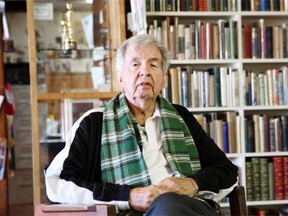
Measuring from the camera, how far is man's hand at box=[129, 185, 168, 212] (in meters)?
1.52

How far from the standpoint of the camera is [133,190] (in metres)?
1.56

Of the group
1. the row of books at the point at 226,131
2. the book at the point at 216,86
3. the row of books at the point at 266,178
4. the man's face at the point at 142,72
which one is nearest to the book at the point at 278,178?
the row of books at the point at 266,178

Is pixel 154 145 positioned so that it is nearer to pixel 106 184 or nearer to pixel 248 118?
pixel 106 184

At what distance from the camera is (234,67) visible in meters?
2.90

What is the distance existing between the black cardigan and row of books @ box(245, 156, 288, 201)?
3.73 ft

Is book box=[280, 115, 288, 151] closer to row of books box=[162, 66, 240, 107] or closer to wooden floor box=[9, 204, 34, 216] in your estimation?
row of books box=[162, 66, 240, 107]

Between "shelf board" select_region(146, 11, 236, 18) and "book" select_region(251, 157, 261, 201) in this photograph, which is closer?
"shelf board" select_region(146, 11, 236, 18)

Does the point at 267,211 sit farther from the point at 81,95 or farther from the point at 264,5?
the point at 81,95

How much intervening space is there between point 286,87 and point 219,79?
443mm

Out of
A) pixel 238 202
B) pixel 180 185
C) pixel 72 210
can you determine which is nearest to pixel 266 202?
pixel 238 202

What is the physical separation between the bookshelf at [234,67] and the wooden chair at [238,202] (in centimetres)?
122

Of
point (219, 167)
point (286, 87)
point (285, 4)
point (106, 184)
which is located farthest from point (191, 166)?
point (285, 4)

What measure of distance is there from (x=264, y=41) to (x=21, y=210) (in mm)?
2524

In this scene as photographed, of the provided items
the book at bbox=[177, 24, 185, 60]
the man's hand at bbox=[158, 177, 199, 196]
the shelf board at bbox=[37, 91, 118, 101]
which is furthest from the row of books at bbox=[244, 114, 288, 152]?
the man's hand at bbox=[158, 177, 199, 196]
